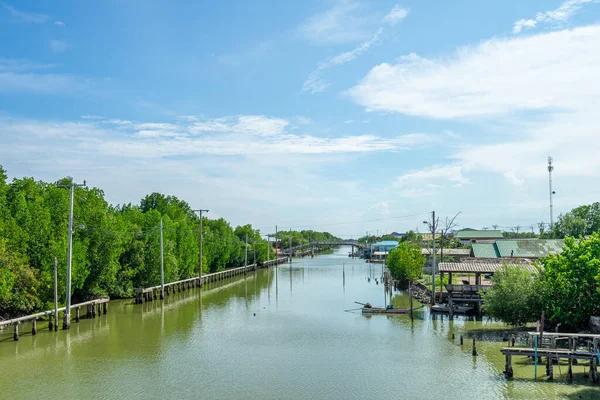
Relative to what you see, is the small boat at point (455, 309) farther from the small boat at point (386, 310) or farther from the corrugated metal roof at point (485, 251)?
the corrugated metal roof at point (485, 251)

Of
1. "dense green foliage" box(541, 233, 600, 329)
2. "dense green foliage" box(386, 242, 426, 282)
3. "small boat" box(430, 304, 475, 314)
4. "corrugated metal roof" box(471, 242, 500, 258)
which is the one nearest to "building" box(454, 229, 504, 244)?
"corrugated metal roof" box(471, 242, 500, 258)

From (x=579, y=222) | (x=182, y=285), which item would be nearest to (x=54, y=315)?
(x=182, y=285)

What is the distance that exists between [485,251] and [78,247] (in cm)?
4739

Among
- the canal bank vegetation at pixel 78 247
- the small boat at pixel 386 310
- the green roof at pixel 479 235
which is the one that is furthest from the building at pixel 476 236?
the small boat at pixel 386 310

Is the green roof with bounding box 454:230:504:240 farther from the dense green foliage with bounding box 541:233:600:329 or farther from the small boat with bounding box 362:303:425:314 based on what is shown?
the dense green foliage with bounding box 541:233:600:329

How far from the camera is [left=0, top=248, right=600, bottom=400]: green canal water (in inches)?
921

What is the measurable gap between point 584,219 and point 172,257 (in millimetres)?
74484

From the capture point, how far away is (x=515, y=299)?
32750 mm

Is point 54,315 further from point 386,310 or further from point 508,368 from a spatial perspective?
point 508,368

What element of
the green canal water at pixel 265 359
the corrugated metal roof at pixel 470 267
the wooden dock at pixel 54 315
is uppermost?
the corrugated metal roof at pixel 470 267

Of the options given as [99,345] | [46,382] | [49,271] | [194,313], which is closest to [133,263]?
[194,313]

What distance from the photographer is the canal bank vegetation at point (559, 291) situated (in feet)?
97.0

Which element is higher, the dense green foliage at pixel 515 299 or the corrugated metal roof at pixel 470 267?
the corrugated metal roof at pixel 470 267

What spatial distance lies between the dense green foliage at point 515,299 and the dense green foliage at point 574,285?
1027 millimetres
